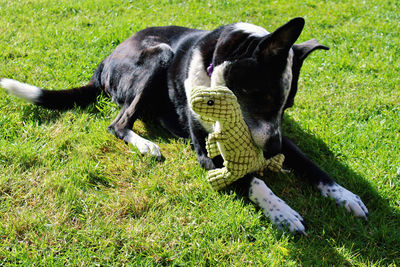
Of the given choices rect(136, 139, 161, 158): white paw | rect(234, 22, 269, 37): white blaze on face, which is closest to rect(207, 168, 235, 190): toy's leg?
rect(136, 139, 161, 158): white paw

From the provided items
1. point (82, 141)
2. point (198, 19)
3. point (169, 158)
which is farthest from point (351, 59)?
point (82, 141)

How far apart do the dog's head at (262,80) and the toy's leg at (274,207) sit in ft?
0.76

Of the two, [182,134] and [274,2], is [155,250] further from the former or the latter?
[274,2]

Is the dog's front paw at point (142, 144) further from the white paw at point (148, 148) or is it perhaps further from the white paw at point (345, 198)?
the white paw at point (345, 198)

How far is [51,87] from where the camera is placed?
3.88 metres

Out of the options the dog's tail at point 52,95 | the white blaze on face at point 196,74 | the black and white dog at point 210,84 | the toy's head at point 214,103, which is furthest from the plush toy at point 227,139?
the dog's tail at point 52,95

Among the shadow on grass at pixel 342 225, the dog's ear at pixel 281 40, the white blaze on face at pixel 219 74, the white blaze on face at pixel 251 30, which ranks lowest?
the shadow on grass at pixel 342 225

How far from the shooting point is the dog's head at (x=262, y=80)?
248 cm

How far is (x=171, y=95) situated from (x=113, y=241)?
1560mm

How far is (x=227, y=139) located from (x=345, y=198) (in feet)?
2.97

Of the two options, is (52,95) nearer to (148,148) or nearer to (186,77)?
(148,148)

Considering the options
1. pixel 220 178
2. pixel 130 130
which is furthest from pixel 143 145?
pixel 220 178

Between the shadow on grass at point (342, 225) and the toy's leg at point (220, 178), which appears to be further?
the toy's leg at point (220, 178)

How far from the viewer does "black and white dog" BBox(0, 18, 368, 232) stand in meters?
2.49
